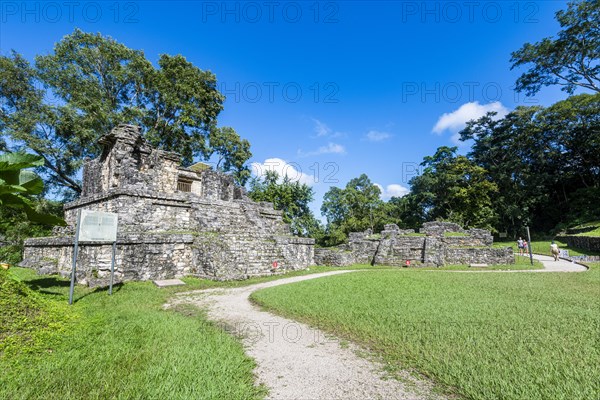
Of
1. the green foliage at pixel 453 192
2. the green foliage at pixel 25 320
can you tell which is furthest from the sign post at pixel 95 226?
the green foliage at pixel 453 192

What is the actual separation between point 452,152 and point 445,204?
894 centimetres

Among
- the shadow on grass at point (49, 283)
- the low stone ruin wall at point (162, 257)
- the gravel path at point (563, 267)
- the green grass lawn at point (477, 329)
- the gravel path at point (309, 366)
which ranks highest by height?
the low stone ruin wall at point (162, 257)

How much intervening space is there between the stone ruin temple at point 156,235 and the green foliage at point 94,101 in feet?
22.6

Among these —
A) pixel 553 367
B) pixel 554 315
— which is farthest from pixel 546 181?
pixel 553 367

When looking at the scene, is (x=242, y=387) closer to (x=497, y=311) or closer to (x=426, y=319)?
(x=426, y=319)

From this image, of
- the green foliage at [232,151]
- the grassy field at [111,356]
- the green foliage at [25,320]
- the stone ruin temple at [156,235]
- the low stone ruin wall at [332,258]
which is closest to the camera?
the grassy field at [111,356]

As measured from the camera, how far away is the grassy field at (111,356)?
9.11 feet

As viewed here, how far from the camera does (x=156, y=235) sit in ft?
33.9

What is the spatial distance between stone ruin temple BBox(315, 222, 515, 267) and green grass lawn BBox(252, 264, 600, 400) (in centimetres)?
888

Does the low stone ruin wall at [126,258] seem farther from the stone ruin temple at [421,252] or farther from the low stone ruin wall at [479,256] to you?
the low stone ruin wall at [479,256]

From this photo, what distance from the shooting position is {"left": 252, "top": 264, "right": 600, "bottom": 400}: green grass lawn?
9.21ft

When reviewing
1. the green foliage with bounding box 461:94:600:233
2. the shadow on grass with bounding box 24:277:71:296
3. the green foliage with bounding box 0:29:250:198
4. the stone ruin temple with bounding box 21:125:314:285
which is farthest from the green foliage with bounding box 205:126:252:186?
the green foliage with bounding box 461:94:600:233

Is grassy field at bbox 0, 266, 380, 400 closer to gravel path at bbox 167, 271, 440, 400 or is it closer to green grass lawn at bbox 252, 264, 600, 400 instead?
gravel path at bbox 167, 271, 440, 400

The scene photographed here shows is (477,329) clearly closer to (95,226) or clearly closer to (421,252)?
(95,226)
